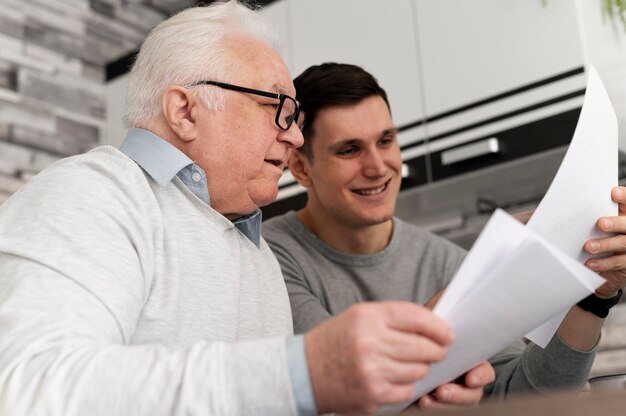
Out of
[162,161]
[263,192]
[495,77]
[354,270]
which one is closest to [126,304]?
[162,161]

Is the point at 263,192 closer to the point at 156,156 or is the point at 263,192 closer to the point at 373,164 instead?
the point at 156,156

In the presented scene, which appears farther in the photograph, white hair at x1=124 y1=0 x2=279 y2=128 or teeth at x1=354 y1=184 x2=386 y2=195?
teeth at x1=354 y1=184 x2=386 y2=195

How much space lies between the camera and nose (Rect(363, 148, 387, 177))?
68.1 inches

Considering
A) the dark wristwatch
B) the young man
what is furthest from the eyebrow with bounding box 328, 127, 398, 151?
the dark wristwatch

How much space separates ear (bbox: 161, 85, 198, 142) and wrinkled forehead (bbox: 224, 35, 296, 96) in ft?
0.27

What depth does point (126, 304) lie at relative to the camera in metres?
0.84

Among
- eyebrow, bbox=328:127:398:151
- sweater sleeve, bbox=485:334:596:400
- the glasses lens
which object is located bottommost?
sweater sleeve, bbox=485:334:596:400

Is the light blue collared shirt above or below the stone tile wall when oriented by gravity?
below

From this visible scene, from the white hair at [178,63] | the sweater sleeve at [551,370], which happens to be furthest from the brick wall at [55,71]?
the sweater sleeve at [551,370]

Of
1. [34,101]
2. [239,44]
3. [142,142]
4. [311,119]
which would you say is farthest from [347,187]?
[34,101]

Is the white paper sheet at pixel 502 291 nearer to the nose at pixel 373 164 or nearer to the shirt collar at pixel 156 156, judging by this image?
→ the shirt collar at pixel 156 156

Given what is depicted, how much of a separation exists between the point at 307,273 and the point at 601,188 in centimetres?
76

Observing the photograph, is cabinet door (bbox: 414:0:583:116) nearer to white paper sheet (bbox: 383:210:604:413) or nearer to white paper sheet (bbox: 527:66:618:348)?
white paper sheet (bbox: 527:66:618:348)

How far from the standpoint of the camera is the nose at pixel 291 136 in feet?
4.20
